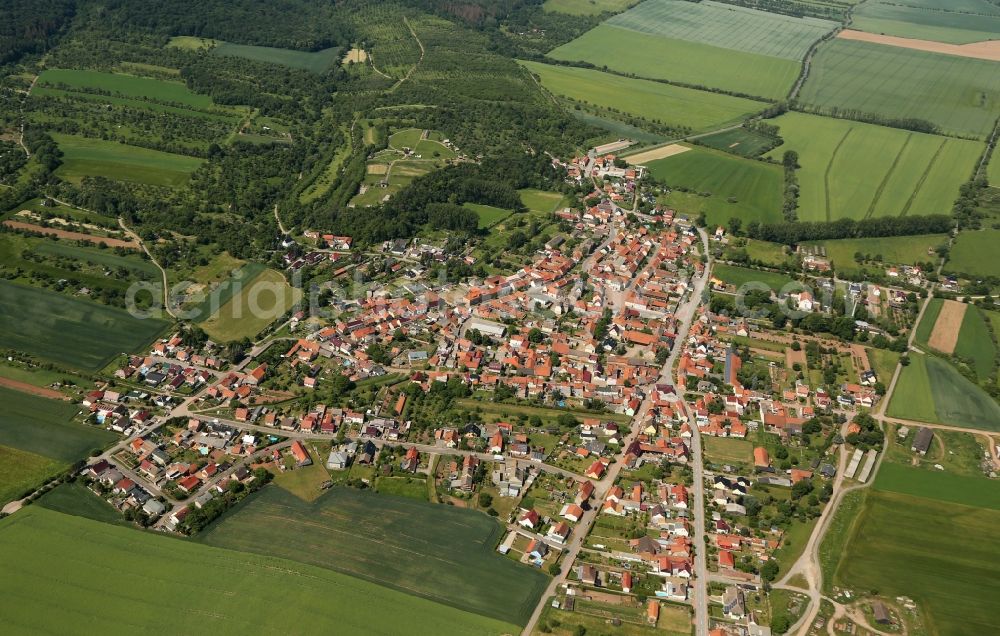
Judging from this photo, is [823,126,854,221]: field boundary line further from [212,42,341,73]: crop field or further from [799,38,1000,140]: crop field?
[212,42,341,73]: crop field

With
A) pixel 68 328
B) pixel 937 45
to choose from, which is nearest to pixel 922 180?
pixel 937 45

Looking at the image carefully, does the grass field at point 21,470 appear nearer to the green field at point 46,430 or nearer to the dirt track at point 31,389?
the green field at point 46,430

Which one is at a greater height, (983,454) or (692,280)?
(692,280)

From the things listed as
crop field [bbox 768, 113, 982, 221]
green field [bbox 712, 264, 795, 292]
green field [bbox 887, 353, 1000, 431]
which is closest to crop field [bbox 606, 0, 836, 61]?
crop field [bbox 768, 113, 982, 221]

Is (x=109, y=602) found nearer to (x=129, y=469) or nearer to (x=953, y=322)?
(x=129, y=469)

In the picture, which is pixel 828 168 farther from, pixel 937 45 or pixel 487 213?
pixel 937 45

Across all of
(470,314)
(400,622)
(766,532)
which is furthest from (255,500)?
(766,532)
